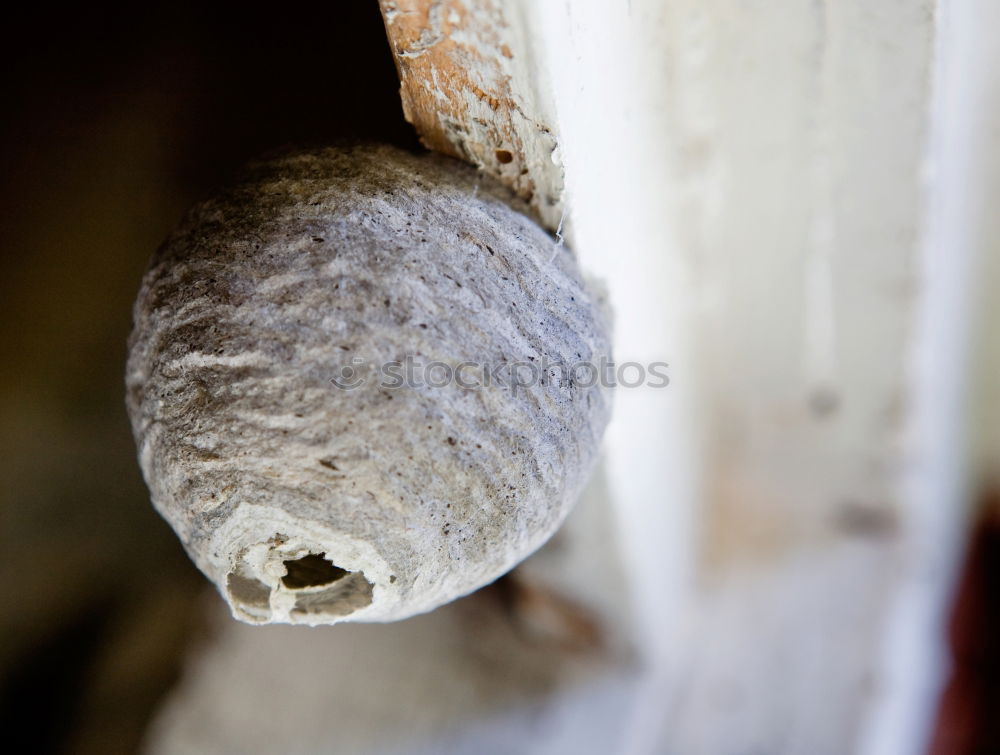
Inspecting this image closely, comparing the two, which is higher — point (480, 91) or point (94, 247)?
point (480, 91)

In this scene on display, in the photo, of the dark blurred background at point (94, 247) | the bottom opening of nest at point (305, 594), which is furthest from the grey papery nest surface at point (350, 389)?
the dark blurred background at point (94, 247)

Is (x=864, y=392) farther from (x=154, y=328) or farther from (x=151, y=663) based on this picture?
(x=151, y=663)

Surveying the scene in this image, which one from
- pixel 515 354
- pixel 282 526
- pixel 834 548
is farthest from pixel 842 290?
pixel 282 526

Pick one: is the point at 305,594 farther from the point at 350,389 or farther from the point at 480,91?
the point at 480,91

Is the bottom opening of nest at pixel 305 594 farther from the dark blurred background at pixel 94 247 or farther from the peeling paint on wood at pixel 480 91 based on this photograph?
the dark blurred background at pixel 94 247

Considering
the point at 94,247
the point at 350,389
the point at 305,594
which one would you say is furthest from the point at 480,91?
the point at 94,247

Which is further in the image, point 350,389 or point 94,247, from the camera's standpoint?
point 94,247
